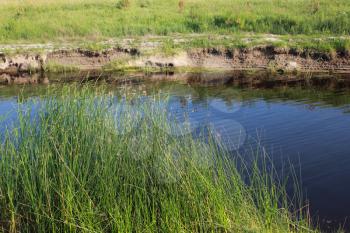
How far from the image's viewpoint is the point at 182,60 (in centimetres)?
2156

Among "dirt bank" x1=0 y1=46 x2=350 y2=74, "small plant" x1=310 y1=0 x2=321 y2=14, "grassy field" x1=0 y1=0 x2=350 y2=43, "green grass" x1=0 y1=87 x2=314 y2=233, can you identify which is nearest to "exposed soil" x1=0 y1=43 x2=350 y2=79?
"dirt bank" x1=0 y1=46 x2=350 y2=74

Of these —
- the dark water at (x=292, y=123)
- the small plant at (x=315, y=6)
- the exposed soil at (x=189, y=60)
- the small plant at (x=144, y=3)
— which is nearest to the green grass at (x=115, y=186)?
the dark water at (x=292, y=123)

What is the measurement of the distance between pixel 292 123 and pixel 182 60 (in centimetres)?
924

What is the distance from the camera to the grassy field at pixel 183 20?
77.0 ft

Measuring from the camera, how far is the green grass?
19.0 ft

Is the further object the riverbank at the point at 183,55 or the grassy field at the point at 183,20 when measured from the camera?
the grassy field at the point at 183,20

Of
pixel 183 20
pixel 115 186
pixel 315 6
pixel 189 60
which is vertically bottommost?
pixel 189 60

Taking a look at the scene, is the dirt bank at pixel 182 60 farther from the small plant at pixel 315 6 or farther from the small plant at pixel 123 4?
the small plant at pixel 123 4

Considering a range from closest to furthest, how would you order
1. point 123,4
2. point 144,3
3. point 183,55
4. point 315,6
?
1. point 183,55
2. point 315,6
3. point 123,4
4. point 144,3

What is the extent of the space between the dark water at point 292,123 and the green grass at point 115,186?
3.74 ft

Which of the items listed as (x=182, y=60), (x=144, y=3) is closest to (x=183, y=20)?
(x=182, y=60)

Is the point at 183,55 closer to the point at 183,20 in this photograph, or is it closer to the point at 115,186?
the point at 183,20

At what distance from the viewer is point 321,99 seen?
A: 16078mm

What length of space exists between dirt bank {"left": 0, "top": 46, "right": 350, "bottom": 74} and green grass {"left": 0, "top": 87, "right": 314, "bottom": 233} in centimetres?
1445
